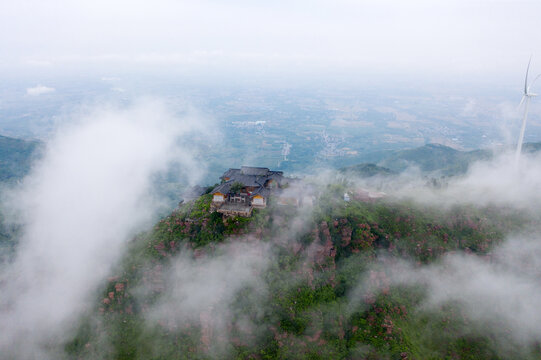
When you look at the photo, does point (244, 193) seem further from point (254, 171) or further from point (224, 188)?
point (254, 171)

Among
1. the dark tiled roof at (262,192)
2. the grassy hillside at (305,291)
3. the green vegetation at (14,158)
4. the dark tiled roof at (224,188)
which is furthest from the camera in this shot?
the green vegetation at (14,158)

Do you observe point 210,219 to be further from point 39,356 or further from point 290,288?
point 39,356

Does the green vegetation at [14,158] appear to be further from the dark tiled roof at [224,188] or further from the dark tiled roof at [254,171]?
the dark tiled roof at [224,188]

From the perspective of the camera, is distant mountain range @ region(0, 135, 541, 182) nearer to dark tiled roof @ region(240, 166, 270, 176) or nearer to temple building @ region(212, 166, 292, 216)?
dark tiled roof @ region(240, 166, 270, 176)

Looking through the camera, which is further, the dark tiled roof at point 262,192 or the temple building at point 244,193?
the dark tiled roof at point 262,192

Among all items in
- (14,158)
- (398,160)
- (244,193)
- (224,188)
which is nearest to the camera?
(224,188)

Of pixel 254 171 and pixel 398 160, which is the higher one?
pixel 254 171

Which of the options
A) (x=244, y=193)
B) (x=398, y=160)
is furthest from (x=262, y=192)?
(x=398, y=160)

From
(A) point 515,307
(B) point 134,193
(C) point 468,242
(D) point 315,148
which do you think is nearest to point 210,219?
(C) point 468,242

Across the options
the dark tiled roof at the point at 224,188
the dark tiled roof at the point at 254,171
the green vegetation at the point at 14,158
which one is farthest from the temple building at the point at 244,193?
the green vegetation at the point at 14,158
